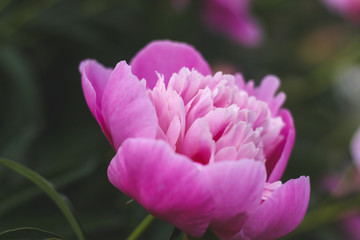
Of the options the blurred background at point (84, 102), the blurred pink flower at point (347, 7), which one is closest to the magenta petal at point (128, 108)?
the blurred background at point (84, 102)

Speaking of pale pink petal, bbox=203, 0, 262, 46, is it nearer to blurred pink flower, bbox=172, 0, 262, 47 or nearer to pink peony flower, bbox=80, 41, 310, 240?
blurred pink flower, bbox=172, 0, 262, 47

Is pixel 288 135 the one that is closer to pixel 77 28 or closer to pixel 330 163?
pixel 77 28

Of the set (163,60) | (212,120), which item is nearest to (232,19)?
(163,60)

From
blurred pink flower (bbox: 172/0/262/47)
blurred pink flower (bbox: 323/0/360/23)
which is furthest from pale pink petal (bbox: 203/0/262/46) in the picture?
blurred pink flower (bbox: 323/0/360/23)

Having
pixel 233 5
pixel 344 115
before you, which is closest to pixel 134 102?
pixel 233 5

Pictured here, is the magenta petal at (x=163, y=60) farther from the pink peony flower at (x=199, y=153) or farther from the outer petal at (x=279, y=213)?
the outer petal at (x=279, y=213)
